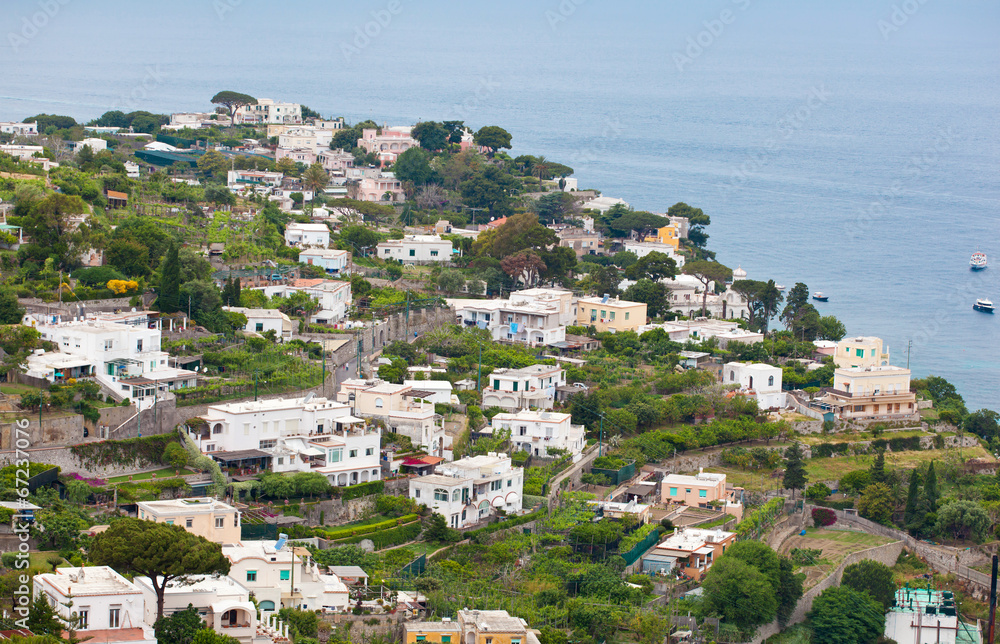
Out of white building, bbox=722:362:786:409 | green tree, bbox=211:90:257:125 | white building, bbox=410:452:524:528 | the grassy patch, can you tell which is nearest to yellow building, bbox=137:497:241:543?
the grassy patch

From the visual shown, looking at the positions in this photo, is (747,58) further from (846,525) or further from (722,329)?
(846,525)

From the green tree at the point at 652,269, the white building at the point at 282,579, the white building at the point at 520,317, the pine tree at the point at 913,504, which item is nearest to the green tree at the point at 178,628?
the white building at the point at 282,579

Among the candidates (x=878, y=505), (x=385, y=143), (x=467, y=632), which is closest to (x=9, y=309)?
(x=467, y=632)

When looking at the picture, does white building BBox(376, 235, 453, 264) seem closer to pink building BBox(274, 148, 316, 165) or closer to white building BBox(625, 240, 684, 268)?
white building BBox(625, 240, 684, 268)

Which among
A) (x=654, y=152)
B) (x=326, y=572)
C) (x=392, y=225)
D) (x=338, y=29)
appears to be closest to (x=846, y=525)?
(x=326, y=572)

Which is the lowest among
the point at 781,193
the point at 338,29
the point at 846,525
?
the point at 846,525
